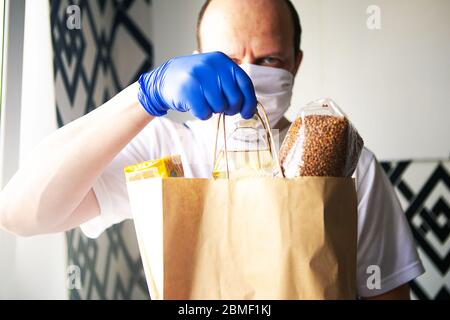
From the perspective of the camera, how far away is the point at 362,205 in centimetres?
89

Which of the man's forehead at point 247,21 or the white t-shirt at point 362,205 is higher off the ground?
the man's forehead at point 247,21

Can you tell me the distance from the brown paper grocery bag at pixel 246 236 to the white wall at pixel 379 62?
1093mm

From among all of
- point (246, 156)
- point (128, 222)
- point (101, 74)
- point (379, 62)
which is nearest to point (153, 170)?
point (246, 156)

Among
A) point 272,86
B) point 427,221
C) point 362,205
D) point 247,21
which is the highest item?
point 247,21

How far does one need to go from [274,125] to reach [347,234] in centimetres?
43

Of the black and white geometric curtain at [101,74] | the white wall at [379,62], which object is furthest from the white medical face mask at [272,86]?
the white wall at [379,62]

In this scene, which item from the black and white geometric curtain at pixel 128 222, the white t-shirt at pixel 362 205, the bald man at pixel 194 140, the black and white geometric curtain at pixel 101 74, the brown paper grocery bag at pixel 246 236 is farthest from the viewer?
the black and white geometric curtain at pixel 128 222

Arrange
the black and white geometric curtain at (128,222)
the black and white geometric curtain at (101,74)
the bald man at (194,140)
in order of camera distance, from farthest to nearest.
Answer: the black and white geometric curtain at (128,222)
the black and white geometric curtain at (101,74)
the bald man at (194,140)

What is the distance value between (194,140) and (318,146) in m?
0.47

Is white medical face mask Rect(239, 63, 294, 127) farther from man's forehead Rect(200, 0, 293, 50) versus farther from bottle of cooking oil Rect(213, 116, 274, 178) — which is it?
bottle of cooking oil Rect(213, 116, 274, 178)

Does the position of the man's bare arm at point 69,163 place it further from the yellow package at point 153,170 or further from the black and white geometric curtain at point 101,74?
the black and white geometric curtain at point 101,74

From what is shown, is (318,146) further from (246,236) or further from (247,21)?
(247,21)

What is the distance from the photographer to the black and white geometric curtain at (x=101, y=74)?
1097 millimetres

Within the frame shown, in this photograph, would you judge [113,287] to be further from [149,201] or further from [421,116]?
[421,116]
